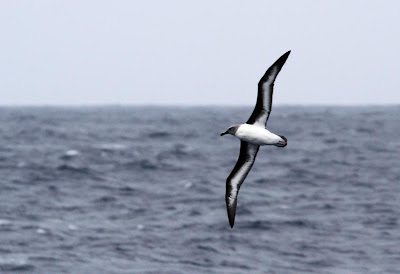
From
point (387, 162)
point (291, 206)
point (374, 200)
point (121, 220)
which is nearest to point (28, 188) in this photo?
point (121, 220)

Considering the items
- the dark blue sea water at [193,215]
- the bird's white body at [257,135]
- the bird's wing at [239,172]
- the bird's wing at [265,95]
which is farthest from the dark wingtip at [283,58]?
the dark blue sea water at [193,215]

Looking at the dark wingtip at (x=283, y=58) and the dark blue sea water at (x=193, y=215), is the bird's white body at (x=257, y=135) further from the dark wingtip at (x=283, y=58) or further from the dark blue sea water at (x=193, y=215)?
the dark blue sea water at (x=193, y=215)

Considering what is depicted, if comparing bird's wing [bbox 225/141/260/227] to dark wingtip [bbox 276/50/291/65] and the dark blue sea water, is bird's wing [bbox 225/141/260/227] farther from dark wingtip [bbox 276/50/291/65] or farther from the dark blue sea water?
the dark blue sea water

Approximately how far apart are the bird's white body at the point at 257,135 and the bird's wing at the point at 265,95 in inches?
7.2

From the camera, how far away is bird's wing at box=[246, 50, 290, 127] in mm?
10820

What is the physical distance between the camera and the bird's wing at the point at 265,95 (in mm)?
10820

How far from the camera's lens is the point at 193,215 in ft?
80.9

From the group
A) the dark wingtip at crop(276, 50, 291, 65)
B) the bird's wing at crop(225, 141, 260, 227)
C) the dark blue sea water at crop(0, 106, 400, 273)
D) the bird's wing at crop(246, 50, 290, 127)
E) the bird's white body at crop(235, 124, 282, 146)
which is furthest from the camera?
the dark blue sea water at crop(0, 106, 400, 273)

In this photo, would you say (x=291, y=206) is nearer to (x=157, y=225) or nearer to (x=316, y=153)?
(x=157, y=225)

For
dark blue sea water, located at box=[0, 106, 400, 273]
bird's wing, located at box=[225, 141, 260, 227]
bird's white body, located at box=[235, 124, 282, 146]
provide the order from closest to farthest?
1. bird's white body, located at box=[235, 124, 282, 146]
2. bird's wing, located at box=[225, 141, 260, 227]
3. dark blue sea water, located at box=[0, 106, 400, 273]

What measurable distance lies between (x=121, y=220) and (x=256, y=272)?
763cm

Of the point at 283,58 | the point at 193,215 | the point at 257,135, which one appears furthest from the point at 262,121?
the point at 193,215

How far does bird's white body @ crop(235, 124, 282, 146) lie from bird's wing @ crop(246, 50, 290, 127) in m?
0.18

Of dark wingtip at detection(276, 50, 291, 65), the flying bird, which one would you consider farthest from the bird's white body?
dark wingtip at detection(276, 50, 291, 65)
